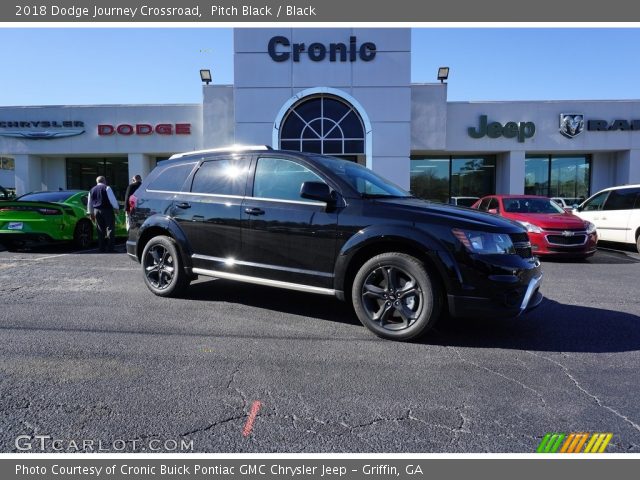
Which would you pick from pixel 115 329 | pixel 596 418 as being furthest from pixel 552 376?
pixel 115 329

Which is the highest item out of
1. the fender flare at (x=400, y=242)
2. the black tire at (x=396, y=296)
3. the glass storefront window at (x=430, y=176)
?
the glass storefront window at (x=430, y=176)

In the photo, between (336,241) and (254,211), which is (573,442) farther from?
(254,211)

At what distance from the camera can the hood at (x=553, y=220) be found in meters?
8.73

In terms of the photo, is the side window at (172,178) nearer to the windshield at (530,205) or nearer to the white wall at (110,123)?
the windshield at (530,205)

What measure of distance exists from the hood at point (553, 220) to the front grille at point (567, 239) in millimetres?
182

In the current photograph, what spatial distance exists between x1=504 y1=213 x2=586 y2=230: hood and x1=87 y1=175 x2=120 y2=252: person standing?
9.00 m

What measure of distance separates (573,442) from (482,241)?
69.1 inches

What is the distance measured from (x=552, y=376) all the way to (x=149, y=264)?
4.74 metres

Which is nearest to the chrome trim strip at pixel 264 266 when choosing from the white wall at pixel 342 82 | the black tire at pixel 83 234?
the black tire at pixel 83 234

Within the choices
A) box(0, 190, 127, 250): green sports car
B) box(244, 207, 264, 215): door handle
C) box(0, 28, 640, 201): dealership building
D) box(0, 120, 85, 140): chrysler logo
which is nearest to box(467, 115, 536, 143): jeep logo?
box(0, 28, 640, 201): dealership building

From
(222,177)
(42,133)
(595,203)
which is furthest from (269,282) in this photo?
(42,133)

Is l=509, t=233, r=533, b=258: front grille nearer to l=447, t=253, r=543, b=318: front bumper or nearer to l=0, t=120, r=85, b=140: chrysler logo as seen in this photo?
l=447, t=253, r=543, b=318: front bumper

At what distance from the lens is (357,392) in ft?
9.61

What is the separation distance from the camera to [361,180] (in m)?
4.61
